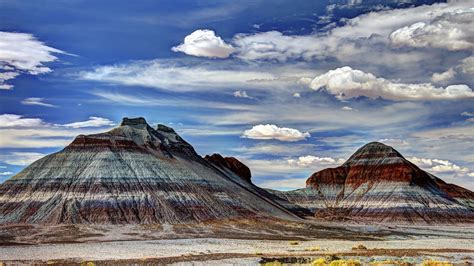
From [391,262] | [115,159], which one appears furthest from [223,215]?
[391,262]

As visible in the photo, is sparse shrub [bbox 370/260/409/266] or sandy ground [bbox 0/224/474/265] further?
sandy ground [bbox 0/224/474/265]

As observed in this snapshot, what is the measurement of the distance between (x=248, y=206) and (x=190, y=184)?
15.6m

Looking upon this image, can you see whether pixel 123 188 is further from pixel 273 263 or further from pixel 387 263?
pixel 387 263

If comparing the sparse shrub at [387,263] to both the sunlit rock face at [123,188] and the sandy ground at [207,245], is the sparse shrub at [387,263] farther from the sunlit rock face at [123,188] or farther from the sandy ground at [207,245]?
the sunlit rock face at [123,188]

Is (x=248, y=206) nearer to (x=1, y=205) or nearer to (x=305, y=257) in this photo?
(x=1, y=205)

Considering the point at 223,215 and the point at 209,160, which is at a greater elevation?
the point at 209,160

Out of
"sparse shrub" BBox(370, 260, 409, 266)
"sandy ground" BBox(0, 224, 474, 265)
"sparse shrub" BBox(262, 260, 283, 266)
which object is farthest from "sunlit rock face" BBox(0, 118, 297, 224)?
"sparse shrub" BBox(370, 260, 409, 266)

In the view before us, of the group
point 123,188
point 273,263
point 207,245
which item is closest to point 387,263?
point 273,263

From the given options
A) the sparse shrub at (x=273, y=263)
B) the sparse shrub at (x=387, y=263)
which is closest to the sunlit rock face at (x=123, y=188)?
the sparse shrub at (x=273, y=263)

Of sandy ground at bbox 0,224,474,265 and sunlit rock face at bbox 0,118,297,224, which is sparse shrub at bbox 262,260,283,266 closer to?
sandy ground at bbox 0,224,474,265

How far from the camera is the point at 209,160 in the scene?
197 metres

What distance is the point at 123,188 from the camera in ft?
467

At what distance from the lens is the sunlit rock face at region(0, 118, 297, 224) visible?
436 feet

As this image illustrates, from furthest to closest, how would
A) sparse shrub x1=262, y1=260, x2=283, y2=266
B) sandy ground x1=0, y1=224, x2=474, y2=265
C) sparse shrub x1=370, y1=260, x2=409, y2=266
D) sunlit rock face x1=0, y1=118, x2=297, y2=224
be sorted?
sunlit rock face x1=0, y1=118, x2=297, y2=224
sandy ground x1=0, y1=224, x2=474, y2=265
sparse shrub x1=262, y1=260, x2=283, y2=266
sparse shrub x1=370, y1=260, x2=409, y2=266
